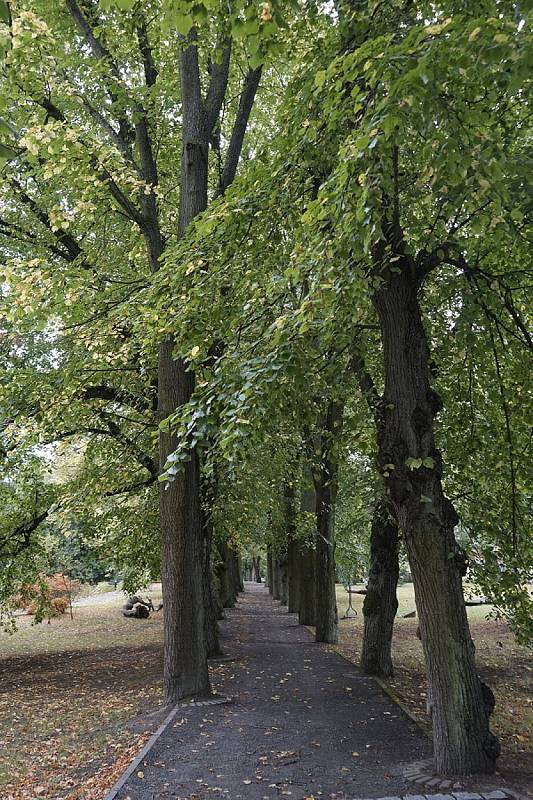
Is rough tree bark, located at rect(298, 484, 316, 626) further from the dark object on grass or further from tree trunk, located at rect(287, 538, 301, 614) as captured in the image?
the dark object on grass

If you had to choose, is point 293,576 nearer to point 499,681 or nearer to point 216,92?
point 499,681

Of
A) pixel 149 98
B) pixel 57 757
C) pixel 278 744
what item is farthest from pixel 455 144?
pixel 57 757

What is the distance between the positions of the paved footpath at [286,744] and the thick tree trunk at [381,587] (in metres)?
0.69

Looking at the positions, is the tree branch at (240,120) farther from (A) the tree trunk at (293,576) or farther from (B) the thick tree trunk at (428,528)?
(A) the tree trunk at (293,576)

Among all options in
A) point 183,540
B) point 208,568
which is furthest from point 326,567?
point 183,540

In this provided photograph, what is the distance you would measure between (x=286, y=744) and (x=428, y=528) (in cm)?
297

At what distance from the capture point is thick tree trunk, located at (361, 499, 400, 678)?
11000mm

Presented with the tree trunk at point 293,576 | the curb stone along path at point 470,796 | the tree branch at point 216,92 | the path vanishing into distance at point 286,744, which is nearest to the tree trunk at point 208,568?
the path vanishing into distance at point 286,744

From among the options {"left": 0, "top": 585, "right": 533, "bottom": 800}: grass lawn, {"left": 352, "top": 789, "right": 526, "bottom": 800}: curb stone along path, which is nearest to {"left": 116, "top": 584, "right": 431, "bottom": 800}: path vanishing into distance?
{"left": 352, "top": 789, "right": 526, "bottom": 800}: curb stone along path

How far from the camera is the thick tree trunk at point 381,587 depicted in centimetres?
1100

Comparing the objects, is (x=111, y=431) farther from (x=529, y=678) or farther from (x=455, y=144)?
(x=455, y=144)

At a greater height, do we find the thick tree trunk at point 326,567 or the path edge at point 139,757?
the thick tree trunk at point 326,567

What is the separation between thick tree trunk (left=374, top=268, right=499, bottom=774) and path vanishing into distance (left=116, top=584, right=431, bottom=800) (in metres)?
0.73

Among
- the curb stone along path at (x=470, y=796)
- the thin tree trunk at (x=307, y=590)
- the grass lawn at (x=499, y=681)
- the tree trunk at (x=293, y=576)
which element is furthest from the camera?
the tree trunk at (x=293, y=576)
